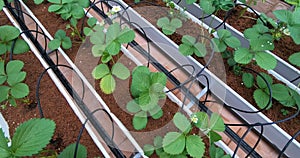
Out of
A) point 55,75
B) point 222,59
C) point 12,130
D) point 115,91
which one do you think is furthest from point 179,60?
point 12,130

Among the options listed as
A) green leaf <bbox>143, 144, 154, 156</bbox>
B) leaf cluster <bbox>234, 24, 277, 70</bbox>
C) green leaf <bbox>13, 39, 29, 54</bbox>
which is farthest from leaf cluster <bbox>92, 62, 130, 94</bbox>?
leaf cluster <bbox>234, 24, 277, 70</bbox>

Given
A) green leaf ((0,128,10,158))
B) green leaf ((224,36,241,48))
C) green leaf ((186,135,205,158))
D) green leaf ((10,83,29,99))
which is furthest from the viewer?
green leaf ((224,36,241,48))

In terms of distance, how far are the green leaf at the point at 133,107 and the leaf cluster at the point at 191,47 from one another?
30 centimetres

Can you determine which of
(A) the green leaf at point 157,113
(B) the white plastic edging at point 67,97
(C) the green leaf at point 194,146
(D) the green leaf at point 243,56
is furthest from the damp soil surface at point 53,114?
(D) the green leaf at point 243,56

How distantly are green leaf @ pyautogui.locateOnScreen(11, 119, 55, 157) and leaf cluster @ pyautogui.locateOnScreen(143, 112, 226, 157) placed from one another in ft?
1.06

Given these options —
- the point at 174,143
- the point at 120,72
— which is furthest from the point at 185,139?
the point at 120,72

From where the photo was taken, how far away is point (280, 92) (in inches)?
40.3

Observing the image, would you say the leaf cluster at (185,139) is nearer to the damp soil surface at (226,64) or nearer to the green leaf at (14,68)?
the damp soil surface at (226,64)

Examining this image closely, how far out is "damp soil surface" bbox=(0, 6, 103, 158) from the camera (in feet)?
2.99

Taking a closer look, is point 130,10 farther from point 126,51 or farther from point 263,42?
point 263,42

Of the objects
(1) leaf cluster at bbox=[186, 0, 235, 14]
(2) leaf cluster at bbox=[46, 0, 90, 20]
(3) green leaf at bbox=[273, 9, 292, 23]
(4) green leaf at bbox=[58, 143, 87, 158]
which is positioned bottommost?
(4) green leaf at bbox=[58, 143, 87, 158]

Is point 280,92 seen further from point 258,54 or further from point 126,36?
point 126,36

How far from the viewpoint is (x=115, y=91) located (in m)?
0.96

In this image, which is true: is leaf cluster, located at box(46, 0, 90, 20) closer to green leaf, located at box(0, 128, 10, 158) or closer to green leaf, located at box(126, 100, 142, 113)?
green leaf, located at box(126, 100, 142, 113)
